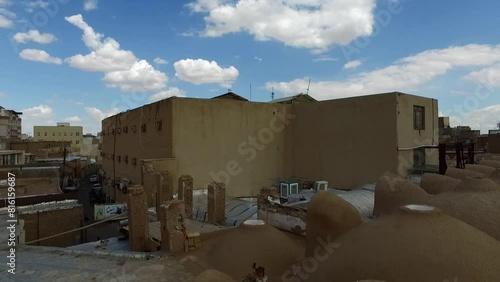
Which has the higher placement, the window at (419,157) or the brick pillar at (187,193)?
the window at (419,157)

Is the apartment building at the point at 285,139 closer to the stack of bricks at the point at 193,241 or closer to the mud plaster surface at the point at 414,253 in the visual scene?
the stack of bricks at the point at 193,241

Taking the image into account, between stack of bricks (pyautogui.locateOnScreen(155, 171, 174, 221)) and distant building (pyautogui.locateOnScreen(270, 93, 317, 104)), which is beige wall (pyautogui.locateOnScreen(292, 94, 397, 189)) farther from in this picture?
stack of bricks (pyautogui.locateOnScreen(155, 171, 174, 221))

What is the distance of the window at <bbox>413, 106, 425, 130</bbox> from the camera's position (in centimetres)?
2009

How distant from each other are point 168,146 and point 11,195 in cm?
814

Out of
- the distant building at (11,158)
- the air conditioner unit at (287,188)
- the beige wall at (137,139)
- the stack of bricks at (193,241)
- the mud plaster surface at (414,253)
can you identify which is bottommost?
the stack of bricks at (193,241)

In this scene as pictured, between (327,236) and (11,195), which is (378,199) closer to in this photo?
(327,236)

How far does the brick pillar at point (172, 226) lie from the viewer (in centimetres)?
1066

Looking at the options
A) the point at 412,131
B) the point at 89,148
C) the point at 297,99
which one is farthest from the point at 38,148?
the point at 412,131

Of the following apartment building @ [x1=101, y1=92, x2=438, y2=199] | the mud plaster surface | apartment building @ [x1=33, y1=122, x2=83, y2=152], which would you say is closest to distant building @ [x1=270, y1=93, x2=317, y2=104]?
apartment building @ [x1=101, y1=92, x2=438, y2=199]

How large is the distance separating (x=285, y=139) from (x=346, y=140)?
496 cm

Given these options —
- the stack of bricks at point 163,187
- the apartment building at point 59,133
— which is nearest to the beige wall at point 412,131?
the stack of bricks at point 163,187

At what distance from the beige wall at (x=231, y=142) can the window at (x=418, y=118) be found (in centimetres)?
836

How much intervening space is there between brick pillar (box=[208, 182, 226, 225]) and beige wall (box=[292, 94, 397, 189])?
9785 millimetres

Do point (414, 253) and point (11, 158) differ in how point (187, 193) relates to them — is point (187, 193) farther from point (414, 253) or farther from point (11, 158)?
point (11, 158)
